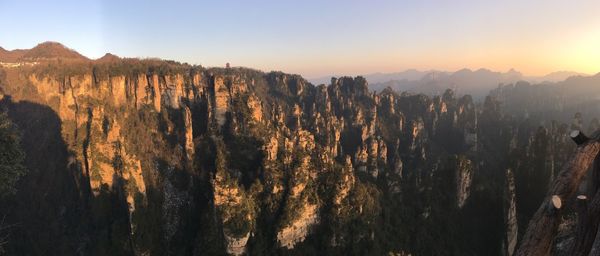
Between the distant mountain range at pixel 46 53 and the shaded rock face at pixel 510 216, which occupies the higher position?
the distant mountain range at pixel 46 53

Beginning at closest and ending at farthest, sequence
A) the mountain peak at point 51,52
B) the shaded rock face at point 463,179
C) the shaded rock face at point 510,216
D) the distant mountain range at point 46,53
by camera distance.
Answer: the shaded rock face at point 510,216 < the shaded rock face at point 463,179 < the distant mountain range at point 46,53 < the mountain peak at point 51,52

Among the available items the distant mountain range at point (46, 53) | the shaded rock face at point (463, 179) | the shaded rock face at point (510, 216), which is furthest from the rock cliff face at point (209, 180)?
the distant mountain range at point (46, 53)

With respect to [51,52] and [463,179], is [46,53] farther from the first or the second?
[463,179]

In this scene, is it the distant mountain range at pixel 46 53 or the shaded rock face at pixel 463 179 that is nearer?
the shaded rock face at pixel 463 179

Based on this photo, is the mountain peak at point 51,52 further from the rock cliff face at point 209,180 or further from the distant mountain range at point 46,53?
the rock cliff face at point 209,180

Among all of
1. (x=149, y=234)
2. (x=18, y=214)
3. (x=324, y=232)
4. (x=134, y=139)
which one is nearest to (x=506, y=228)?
(x=324, y=232)

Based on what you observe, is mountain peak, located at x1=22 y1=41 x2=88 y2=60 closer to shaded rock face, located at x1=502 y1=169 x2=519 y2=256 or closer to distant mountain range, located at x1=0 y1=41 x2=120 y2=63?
distant mountain range, located at x1=0 y1=41 x2=120 y2=63

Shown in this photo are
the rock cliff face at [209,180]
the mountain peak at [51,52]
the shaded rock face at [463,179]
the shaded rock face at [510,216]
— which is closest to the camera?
the rock cliff face at [209,180]

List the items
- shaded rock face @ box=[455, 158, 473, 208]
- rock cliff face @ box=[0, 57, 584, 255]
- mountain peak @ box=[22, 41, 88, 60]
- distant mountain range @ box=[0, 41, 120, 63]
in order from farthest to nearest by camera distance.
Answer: mountain peak @ box=[22, 41, 88, 60] < distant mountain range @ box=[0, 41, 120, 63] < shaded rock face @ box=[455, 158, 473, 208] < rock cliff face @ box=[0, 57, 584, 255]

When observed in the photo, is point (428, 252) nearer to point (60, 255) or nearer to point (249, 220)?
point (249, 220)

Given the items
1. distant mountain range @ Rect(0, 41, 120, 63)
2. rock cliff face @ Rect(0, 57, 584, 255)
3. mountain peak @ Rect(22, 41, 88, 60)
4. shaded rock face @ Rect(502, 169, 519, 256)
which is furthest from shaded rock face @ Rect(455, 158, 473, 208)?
mountain peak @ Rect(22, 41, 88, 60)
